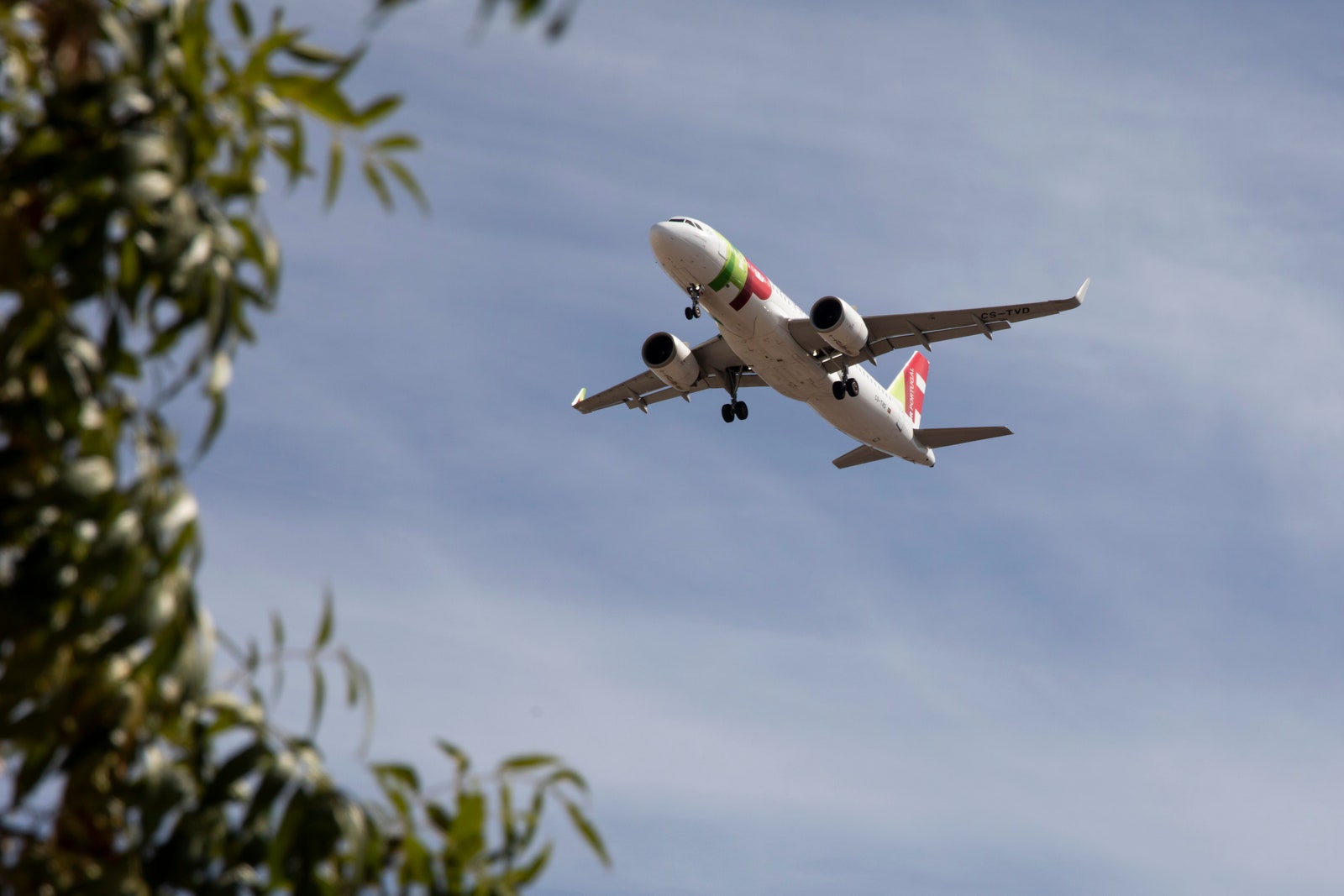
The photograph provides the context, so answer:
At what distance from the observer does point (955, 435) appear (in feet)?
151

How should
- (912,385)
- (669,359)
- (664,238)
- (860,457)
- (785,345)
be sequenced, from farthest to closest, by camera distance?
(912,385) → (860,457) → (669,359) → (785,345) → (664,238)

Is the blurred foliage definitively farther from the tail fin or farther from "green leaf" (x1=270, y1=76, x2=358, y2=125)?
the tail fin

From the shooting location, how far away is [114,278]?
12.4ft

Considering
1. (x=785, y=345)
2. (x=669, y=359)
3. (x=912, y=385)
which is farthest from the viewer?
(x=912, y=385)

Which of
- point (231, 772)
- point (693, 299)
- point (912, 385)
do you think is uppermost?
point (912, 385)

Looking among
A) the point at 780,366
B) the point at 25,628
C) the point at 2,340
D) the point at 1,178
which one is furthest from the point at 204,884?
the point at 780,366

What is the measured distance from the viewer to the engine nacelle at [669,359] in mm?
41625

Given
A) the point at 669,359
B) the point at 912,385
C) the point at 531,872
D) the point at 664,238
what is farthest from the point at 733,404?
the point at 531,872

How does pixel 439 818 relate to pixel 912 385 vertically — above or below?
below

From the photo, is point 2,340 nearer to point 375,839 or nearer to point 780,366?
point 375,839

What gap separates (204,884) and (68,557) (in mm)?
1032

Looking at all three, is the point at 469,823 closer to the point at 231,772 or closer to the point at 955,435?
the point at 231,772

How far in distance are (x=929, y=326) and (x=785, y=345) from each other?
193 inches

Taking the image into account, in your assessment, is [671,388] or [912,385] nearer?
[671,388]
